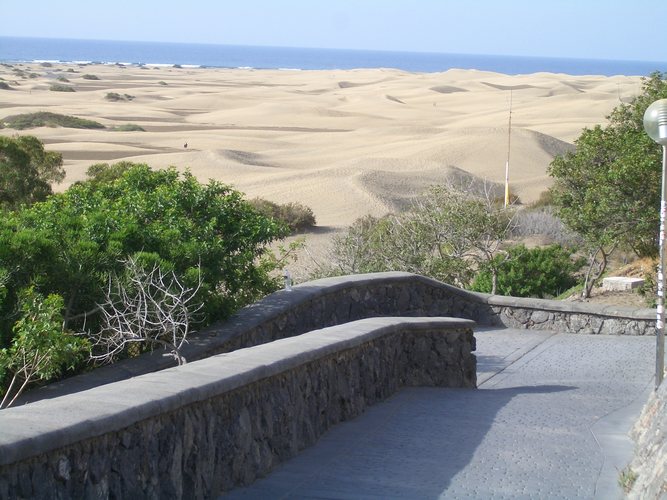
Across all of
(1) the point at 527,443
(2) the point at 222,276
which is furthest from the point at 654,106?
(2) the point at 222,276

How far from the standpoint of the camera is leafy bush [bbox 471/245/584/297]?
61.3ft

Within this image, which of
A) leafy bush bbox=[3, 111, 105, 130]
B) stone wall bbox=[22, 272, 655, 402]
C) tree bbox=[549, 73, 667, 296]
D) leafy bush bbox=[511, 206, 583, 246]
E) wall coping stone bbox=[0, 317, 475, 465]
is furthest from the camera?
leafy bush bbox=[3, 111, 105, 130]

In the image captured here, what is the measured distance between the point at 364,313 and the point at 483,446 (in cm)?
537

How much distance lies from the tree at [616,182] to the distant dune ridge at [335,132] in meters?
15.1

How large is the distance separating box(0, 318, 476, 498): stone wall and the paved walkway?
0.21 m

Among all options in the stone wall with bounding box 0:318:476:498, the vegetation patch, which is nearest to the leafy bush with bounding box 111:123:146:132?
the vegetation patch

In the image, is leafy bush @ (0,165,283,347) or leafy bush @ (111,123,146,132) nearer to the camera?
leafy bush @ (0,165,283,347)

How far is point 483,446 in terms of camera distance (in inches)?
301

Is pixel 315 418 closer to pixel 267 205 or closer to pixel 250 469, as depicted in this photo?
pixel 250 469

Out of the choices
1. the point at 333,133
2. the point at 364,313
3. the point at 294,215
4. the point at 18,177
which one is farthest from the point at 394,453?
the point at 333,133

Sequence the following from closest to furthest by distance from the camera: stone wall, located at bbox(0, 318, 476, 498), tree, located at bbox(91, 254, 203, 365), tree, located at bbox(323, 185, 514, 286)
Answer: stone wall, located at bbox(0, 318, 476, 498) < tree, located at bbox(91, 254, 203, 365) < tree, located at bbox(323, 185, 514, 286)

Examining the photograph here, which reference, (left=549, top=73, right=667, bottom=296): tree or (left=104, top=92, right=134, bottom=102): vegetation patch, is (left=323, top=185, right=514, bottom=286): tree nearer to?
(left=549, top=73, right=667, bottom=296): tree

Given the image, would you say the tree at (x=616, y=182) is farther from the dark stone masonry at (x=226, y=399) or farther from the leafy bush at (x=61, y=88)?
the leafy bush at (x=61, y=88)

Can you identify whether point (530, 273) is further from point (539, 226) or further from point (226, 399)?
point (226, 399)
